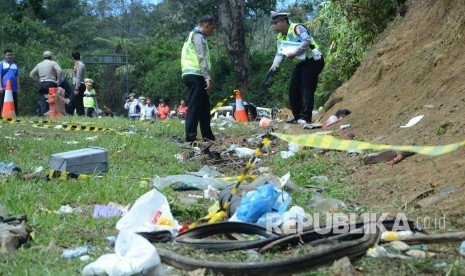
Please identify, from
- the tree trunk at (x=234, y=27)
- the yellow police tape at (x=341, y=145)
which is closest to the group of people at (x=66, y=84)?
the tree trunk at (x=234, y=27)

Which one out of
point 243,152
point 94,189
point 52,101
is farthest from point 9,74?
point 94,189

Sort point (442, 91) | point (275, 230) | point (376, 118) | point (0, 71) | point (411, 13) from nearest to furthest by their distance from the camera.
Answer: point (275, 230), point (442, 91), point (376, 118), point (411, 13), point (0, 71)

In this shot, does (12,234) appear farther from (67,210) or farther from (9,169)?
(9,169)

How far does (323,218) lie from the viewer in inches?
185

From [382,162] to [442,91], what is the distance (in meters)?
2.25

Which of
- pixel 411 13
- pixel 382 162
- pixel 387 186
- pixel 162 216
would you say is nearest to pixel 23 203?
pixel 162 216

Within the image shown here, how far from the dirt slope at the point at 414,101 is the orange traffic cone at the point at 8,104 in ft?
25.0

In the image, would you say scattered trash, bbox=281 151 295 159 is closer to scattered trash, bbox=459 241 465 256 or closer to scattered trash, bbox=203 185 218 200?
scattered trash, bbox=203 185 218 200

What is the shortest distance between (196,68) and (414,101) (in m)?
2.99

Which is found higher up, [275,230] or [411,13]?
[411,13]

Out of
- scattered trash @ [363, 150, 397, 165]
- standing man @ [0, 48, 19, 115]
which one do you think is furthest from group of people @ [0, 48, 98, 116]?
scattered trash @ [363, 150, 397, 165]

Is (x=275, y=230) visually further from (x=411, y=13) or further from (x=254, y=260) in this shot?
(x=411, y=13)

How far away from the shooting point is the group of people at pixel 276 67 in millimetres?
10289

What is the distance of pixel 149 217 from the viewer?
4441mm
